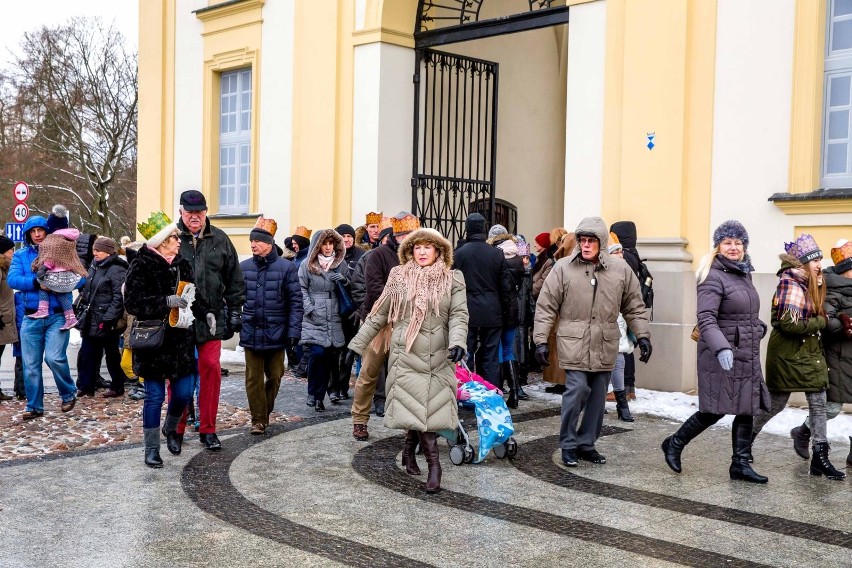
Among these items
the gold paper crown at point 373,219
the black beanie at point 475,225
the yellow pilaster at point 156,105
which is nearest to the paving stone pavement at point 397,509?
the black beanie at point 475,225

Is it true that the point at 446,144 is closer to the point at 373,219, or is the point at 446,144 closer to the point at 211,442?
the point at 373,219

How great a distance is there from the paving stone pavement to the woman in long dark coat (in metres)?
0.41

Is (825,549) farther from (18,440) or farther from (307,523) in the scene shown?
(18,440)

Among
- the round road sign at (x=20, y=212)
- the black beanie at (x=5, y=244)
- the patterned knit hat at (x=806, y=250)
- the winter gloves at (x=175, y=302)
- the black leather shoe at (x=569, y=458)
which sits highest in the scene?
the round road sign at (x=20, y=212)

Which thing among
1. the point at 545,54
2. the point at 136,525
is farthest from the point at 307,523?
the point at 545,54

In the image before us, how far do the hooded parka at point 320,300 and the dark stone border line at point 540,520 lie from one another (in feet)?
6.88

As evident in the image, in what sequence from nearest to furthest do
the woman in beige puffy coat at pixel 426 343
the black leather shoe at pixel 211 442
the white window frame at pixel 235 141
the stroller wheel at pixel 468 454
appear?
the woman in beige puffy coat at pixel 426 343 → the stroller wheel at pixel 468 454 → the black leather shoe at pixel 211 442 → the white window frame at pixel 235 141

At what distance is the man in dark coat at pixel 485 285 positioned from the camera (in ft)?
29.3

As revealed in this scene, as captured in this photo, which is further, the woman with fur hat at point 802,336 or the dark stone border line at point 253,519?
the woman with fur hat at point 802,336

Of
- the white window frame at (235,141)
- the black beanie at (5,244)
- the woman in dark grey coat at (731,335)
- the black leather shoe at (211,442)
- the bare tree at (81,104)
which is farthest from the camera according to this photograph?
the bare tree at (81,104)

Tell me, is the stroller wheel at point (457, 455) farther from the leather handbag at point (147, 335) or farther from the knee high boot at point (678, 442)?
the leather handbag at point (147, 335)

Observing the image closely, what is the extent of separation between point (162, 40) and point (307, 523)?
12.6m

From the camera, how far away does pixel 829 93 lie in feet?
31.4

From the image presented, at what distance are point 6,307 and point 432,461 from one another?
5157 millimetres
